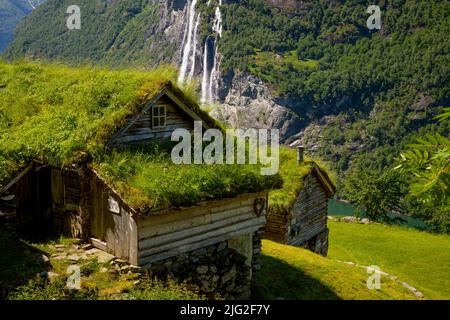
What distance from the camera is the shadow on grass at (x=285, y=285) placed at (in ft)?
54.3

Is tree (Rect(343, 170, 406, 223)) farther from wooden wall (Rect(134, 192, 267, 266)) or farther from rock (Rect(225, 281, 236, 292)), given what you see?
rock (Rect(225, 281, 236, 292))

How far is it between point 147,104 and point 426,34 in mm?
175588

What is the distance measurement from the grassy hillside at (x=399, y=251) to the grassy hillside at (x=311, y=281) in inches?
274

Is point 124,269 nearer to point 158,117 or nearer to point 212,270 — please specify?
point 212,270

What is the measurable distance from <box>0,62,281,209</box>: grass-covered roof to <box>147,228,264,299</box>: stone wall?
5.33 feet

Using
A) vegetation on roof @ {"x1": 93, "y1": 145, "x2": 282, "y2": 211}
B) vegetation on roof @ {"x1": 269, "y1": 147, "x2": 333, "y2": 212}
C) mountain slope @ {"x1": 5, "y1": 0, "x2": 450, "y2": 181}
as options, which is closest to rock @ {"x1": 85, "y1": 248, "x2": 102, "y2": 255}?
vegetation on roof @ {"x1": 93, "y1": 145, "x2": 282, "y2": 211}

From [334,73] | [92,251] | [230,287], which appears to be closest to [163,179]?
[92,251]

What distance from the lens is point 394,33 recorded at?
183m

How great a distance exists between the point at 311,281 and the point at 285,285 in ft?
4.79

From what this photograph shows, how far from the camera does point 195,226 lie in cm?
1337

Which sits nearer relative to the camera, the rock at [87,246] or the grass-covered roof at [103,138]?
the grass-covered roof at [103,138]

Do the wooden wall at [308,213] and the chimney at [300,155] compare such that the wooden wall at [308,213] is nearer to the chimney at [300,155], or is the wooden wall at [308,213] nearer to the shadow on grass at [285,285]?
the chimney at [300,155]

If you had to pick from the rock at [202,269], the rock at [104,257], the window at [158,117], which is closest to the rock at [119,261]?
the rock at [104,257]
